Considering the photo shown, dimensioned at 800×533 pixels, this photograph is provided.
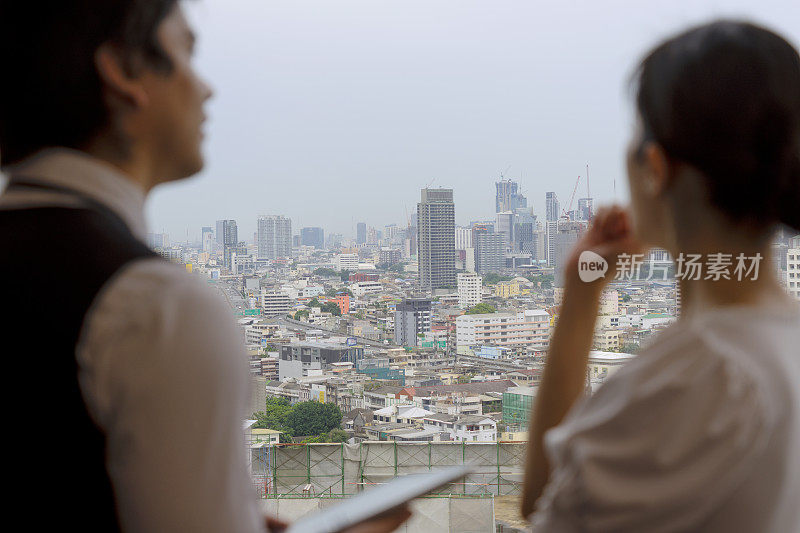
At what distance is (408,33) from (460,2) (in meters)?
Answer: 0.40

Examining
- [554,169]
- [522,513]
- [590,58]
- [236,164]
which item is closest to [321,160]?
[236,164]

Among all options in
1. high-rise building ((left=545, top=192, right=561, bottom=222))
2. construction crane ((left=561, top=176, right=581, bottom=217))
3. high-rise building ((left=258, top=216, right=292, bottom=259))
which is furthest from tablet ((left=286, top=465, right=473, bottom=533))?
high-rise building ((left=258, top=216, right=292, bottom=259))

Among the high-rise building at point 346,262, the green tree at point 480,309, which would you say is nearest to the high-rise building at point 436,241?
the green tree at point 480,309

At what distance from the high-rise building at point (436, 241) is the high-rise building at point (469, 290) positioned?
58 mm

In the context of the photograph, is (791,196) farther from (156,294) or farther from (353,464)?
(353,464)

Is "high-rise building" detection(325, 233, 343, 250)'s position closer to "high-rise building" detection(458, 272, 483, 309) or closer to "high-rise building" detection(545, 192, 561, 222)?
"high-rise building" detection(458, 272, 483, 309)

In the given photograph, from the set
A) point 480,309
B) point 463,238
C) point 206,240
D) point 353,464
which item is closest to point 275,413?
point 353,464

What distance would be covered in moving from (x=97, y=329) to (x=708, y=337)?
0.38 m

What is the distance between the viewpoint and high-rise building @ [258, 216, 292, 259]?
3371mm

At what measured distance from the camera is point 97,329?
1.38ft

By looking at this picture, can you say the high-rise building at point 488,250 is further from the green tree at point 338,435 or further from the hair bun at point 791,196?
the hair bun at point 791,196

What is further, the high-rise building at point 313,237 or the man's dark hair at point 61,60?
the high-rise building at point 313,237

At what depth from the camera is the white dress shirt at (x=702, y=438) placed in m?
0.46

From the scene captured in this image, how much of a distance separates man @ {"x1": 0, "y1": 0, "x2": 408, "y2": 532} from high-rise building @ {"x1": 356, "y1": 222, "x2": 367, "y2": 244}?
3.27 metres
